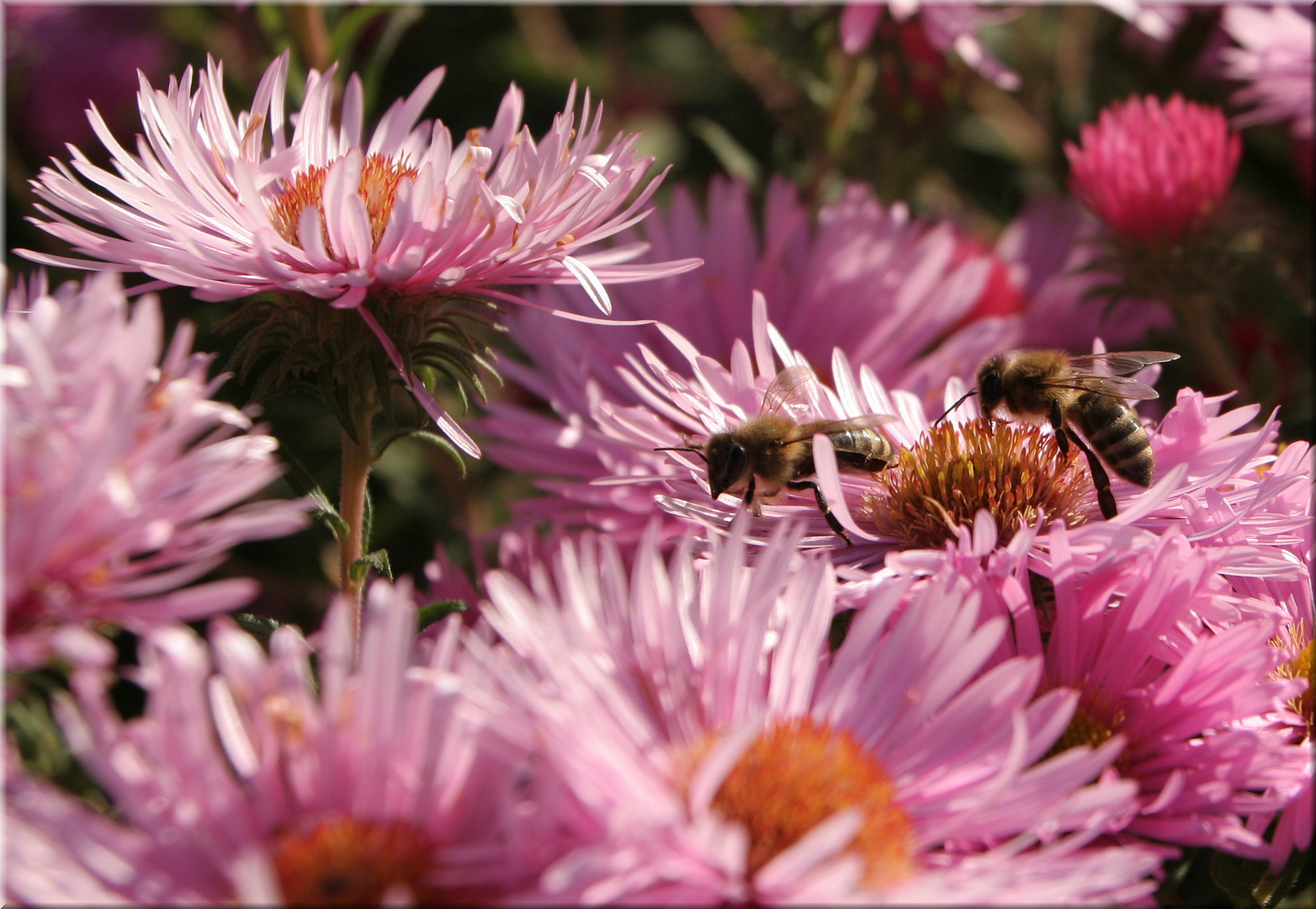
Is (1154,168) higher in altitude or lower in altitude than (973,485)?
higher

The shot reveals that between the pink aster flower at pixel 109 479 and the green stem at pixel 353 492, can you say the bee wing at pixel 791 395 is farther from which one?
the pink aster flower at pixel 109 479

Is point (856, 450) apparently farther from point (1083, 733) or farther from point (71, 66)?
point (71, 66)

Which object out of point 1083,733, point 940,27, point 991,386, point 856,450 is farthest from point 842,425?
point 940,27

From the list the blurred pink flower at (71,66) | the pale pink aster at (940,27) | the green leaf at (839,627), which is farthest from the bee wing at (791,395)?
the blurred pink flower at (71,66)

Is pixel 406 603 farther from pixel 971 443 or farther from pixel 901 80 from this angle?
pixel 901 80

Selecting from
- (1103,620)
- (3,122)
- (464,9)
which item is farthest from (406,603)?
(464,9)
